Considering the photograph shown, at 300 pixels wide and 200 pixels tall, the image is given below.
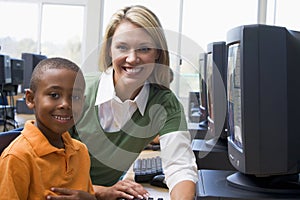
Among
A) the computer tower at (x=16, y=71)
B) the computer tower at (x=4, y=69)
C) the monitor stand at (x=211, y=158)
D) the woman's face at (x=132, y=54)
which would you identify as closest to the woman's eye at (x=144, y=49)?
the woman's face at (x=132, y=54)

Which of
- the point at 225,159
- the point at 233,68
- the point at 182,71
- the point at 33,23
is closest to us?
the point at 233,68

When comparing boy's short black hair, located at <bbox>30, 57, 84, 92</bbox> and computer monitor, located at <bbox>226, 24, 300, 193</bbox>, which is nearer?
computer monitor, located at <bbox>226, 24, 300, 193</bbox>

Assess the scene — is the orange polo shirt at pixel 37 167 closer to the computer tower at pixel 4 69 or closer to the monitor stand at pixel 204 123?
the monitor stand at pixel 204 123

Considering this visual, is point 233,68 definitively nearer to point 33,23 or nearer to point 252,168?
point 252,168

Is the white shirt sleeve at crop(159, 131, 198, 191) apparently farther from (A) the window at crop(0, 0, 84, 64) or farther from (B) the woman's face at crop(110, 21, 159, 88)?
(A) the window at crop(0, 0, 84, 64)

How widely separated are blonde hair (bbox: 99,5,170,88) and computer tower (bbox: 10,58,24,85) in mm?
3079

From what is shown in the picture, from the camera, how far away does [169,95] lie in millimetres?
1289

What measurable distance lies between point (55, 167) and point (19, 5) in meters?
7.01

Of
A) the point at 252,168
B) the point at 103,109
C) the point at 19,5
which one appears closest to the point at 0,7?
the point at 19,5

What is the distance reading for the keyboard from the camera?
145 centimetres

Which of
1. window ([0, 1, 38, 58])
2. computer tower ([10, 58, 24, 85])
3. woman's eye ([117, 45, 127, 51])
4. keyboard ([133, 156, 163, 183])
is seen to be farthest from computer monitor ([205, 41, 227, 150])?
window ([0, 1, 38, 58])

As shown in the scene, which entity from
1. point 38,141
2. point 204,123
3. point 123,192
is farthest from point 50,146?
point 204,123

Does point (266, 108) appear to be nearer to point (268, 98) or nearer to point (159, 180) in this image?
point (268, 98)

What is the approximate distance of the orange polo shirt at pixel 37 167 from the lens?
2.86 feet
